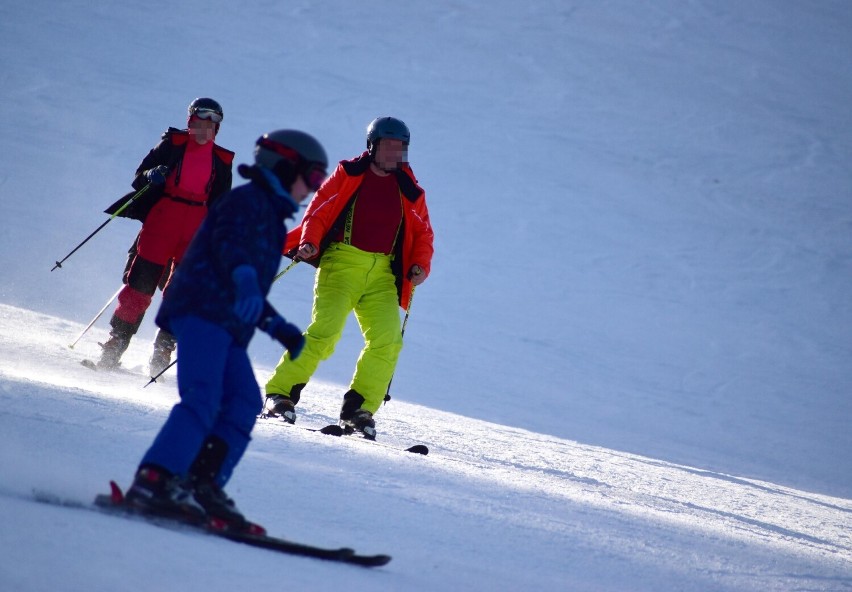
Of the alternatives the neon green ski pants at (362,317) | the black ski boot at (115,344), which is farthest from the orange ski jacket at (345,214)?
the black ski boot at (115,344)

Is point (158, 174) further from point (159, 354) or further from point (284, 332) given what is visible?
point (284, 332)

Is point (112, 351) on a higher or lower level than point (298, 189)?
higher

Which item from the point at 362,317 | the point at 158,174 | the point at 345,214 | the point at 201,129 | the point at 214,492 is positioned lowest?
the point at 214,492

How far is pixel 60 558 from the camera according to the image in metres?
2.67

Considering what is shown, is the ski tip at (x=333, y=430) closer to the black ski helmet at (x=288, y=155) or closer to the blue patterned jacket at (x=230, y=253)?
the blue patterned jacket at (x=230, y=253)

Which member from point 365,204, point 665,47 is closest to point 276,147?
point 365,204

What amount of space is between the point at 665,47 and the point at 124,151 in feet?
59.6

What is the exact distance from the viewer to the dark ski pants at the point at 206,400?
3.19 meters

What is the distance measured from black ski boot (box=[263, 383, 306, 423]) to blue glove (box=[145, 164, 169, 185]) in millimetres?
1810

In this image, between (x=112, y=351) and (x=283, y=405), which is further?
(x=112, y=351)

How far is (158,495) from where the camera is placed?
10.3 ft

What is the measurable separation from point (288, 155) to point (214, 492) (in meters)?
1.22

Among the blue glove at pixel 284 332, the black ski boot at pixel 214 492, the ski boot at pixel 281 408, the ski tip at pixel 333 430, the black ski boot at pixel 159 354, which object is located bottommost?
the black ski boot at pixel 214 492

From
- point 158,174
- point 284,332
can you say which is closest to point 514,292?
point 158,174
